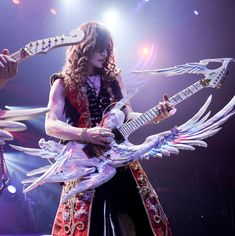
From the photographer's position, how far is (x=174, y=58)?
7.31 m

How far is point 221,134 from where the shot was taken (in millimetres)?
7988

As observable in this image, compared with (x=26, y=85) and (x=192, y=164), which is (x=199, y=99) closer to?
A: (x=192, y=164)

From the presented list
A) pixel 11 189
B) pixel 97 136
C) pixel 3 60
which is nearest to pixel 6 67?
pixel 3 60

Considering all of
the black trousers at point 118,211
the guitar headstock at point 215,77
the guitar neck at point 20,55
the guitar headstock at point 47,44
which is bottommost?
the black trousers at point 118,211

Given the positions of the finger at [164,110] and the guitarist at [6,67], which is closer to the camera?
the guitarist at [6,67]

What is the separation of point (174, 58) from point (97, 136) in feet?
18.2

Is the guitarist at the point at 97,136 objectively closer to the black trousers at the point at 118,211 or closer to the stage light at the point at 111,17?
the black trousers at the point at 118,211

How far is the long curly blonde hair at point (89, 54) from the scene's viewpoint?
7.89ft

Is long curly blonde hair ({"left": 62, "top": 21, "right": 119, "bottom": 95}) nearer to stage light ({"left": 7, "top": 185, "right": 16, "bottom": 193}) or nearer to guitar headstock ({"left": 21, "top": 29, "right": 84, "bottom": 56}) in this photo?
guitar headstock ({"left": 21, "top": 29, "right": 84, "bottom": 56})

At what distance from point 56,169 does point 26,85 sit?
7.99 m

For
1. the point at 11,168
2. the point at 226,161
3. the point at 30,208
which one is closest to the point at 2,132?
the point at 226,161

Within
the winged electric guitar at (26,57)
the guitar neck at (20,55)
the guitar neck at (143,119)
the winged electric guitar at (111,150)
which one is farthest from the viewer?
the guitar neck at (143,119)

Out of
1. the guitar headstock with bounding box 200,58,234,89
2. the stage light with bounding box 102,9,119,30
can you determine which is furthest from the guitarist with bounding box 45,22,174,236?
the stage light with bounding box 102,9,119,30

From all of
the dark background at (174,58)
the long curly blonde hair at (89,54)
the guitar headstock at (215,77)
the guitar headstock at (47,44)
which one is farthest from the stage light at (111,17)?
the guitar headstock at (47,44)
